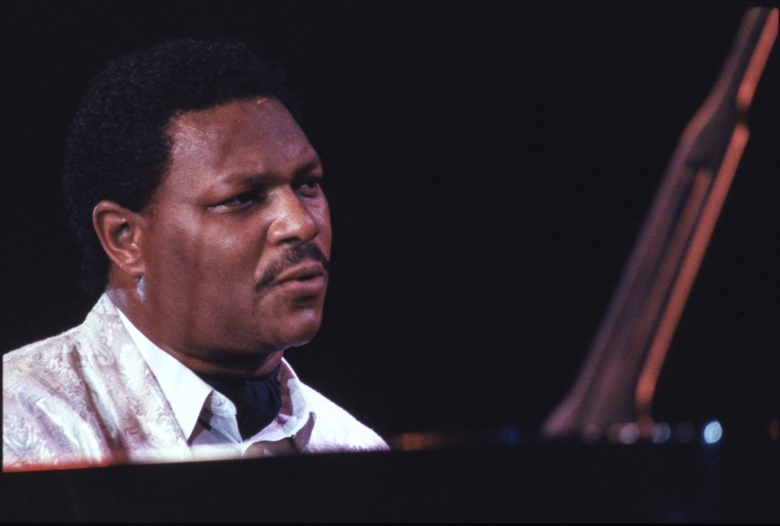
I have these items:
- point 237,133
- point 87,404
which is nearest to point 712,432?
point 237,133

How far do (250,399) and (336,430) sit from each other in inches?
10.2

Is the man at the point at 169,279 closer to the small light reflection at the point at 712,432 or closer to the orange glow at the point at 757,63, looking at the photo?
the small light reflection at the point at 712,432

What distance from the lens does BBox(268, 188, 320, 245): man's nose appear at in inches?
64.1

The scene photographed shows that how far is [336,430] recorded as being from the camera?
1741mm

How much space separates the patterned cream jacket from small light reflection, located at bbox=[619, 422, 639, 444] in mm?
1112

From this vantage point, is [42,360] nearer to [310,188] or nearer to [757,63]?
[310,188]

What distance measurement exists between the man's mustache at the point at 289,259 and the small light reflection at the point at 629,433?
3.04 ft

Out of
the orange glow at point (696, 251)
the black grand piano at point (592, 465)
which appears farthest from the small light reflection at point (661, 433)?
the orange glow at point (696, 251)

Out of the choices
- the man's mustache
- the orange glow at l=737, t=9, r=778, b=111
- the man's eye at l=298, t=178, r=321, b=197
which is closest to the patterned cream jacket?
the man's mustache

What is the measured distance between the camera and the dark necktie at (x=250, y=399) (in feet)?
5.19

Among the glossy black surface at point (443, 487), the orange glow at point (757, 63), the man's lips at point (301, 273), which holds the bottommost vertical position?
→ the glossy black surface at point (443, 487)

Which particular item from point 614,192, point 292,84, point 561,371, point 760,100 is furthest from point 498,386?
point 760,100

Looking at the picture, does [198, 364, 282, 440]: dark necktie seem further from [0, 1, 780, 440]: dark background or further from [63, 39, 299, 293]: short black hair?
[63, 39, 299, 293]: short black hair

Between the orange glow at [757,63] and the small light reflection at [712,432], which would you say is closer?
the small light reflection at [712,432]
